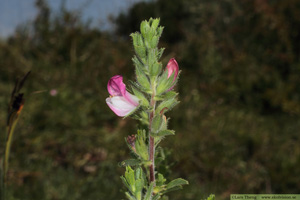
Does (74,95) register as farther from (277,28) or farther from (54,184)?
(277,28)

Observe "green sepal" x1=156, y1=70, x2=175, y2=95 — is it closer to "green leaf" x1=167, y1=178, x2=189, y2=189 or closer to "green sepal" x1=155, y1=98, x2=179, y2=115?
"green sepal" x1=155, y1=98, x2=179, y2=115

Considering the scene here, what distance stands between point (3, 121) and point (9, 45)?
2352 millimetres

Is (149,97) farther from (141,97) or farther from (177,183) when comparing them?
(177,183)

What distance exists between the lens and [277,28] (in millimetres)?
6016

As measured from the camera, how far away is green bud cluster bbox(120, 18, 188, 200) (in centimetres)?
49

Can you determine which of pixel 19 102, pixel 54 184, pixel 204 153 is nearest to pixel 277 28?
pixel 204 153

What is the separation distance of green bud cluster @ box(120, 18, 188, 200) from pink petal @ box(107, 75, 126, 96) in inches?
1.0

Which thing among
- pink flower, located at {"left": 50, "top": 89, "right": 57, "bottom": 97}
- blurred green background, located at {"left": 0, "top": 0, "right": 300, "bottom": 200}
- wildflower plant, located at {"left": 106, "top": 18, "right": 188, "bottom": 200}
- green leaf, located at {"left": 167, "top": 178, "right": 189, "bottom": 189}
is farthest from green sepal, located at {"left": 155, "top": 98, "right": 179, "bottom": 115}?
pink flower, located at {"left": 50, "top": 89, "right": 57, "bottom": 97}

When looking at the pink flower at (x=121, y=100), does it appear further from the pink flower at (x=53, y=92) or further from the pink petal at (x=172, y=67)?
the pink flower at (x=53, y=92)

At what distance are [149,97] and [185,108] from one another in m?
3.80

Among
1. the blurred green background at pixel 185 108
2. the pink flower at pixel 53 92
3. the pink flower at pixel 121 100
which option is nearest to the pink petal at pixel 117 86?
the pink flower at pixel 121 100

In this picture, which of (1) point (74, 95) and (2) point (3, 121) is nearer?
(2) point (3, 121)

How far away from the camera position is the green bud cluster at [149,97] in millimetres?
495

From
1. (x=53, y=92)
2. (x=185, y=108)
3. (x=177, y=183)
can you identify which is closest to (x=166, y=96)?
(x=177, y=183)
